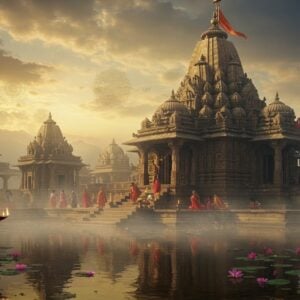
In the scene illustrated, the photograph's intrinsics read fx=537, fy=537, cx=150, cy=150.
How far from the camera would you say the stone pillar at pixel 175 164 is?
38688 mm

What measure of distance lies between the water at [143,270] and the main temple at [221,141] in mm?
18423

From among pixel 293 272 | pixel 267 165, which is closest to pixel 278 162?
pixel 267 165

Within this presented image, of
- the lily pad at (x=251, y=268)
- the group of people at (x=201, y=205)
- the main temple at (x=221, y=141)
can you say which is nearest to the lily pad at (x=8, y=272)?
the lily pad at (x=251, y=268)

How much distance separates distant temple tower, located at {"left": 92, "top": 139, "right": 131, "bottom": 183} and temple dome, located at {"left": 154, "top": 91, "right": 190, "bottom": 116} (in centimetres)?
3376

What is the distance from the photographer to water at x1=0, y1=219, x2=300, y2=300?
10.1m

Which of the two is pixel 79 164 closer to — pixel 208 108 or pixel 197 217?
pixel 208 108

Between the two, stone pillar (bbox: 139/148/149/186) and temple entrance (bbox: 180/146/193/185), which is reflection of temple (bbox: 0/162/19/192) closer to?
stone pillar (bbox: 139/148/149/186)

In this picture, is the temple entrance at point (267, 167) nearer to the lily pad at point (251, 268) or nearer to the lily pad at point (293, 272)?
the lily pad at point (251, 268)

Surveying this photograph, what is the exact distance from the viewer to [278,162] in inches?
1567

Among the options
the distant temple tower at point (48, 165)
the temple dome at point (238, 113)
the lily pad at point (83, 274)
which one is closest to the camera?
the lily pad at point (83, 274)

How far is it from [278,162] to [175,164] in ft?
25.4

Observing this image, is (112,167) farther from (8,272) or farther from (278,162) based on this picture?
(8,272)

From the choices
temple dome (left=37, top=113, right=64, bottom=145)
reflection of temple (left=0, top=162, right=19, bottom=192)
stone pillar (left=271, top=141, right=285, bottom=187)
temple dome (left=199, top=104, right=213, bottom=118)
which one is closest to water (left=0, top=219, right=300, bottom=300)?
stone pillar (left=271, top=141, right=285, bottom=187)

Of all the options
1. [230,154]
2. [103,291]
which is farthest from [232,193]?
[103,291]
